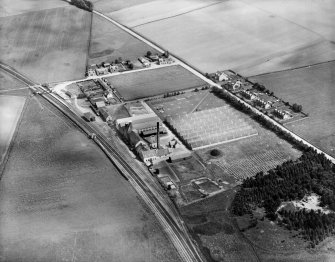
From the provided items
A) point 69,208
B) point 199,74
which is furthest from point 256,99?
point 69,208

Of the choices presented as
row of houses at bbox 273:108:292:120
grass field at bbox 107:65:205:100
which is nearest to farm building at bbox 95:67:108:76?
grass field at bbox 107:65:205:100

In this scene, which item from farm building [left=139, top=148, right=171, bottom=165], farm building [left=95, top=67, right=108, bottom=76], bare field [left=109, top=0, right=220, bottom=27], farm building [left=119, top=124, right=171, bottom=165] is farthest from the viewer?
bare field [left=109, top=0, right=220, bottom=27]

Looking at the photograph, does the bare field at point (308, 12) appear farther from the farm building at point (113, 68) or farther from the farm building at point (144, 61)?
the farm building at point (113, 68)

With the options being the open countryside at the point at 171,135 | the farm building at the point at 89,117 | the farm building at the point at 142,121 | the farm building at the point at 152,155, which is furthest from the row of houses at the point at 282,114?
the farm building at the point at 89,117

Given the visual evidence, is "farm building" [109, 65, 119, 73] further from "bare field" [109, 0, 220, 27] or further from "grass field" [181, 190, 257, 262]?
"grass field" [181, 190, 257, 262]

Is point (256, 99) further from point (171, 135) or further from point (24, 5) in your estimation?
point (24, 5)
